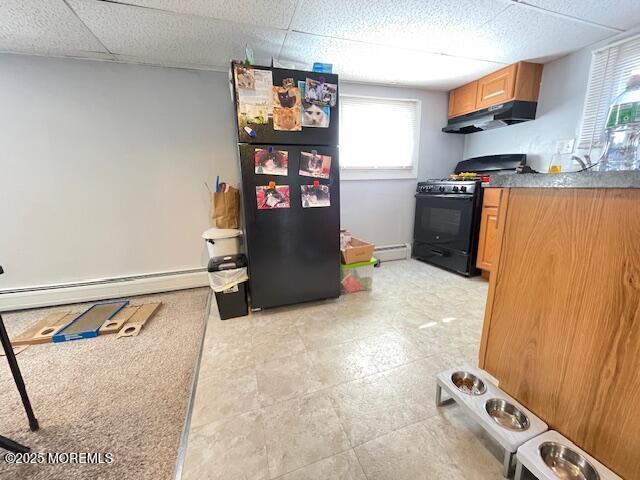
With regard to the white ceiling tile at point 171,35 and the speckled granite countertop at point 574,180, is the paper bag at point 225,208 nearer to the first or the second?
Result: the white ceiling tile at point 171,35

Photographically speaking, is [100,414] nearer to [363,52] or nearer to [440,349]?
[440,349]

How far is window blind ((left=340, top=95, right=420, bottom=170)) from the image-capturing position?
305 cm

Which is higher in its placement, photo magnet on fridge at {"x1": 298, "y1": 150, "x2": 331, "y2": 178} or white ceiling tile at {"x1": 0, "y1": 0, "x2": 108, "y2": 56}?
white ceiling tile at {"x1": 0, "y1": 0, "x2": 108, "y2": 56}

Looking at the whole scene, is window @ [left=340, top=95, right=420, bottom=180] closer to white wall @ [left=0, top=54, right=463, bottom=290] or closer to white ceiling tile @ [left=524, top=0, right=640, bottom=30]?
white wall @ [left=0, top=54, right=463, bottom=290]

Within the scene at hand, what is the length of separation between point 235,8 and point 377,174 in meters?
2.14

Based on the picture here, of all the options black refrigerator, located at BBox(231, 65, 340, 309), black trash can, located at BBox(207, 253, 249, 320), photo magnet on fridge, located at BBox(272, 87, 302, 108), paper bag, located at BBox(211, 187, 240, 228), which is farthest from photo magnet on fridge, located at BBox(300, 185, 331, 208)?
paper bag, located at BBox(211, 187, 240, 228)

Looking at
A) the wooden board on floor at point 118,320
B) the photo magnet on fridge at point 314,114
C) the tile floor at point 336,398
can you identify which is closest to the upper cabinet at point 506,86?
the photo magnet on fridge at point 314,114

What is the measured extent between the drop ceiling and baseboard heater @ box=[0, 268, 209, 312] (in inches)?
75.5

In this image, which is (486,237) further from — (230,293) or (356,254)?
(230,293)

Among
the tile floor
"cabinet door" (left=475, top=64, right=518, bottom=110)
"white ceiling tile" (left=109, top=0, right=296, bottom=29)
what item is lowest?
the tile floor

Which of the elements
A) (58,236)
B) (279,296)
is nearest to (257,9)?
(279,296)

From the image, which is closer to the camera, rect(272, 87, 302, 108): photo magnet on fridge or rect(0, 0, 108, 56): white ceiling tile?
rect(0, 0, 108, 56): white ceiling tile

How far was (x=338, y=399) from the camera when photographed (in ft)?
4.12

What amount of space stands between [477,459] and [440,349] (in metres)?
0.69
